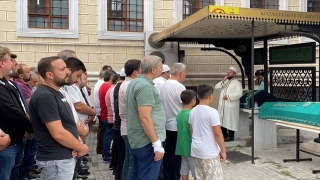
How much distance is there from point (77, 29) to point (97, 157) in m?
5.05

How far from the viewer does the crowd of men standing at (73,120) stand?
3119mm

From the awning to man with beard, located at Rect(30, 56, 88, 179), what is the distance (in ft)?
11.6

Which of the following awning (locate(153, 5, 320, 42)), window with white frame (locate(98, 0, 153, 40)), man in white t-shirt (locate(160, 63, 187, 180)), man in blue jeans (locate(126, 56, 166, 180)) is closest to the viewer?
man in blue jeans (locate(126, 56, 166, 180))

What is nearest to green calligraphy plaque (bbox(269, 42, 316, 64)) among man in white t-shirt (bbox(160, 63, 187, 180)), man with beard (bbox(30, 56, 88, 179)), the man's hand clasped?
man in white t-shirt (bbox(160, 63, 187, 180))

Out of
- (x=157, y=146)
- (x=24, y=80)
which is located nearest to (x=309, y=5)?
(x=24, y=80)

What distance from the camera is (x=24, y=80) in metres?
6.02

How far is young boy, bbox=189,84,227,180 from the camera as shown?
4348 millimetres

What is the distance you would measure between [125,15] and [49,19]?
2338mm

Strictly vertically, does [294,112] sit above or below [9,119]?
below

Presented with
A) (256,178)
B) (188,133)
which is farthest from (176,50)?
(188,133)

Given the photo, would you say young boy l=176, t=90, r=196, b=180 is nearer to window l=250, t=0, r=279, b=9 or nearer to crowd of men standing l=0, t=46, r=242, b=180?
crowd of men standing l=0, t=46, r=242, b=180

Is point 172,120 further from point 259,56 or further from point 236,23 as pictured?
point 259,56

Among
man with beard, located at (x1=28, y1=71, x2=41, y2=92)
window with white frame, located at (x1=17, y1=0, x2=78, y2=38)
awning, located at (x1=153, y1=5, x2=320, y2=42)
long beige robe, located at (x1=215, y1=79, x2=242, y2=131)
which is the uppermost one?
window with white frame, located at (x1=17, y1=0, x2=78, y2=38)

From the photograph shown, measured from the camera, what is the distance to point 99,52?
37.7ft
